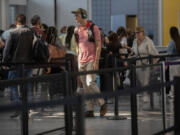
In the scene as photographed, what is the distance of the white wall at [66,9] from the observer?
20.8 metres

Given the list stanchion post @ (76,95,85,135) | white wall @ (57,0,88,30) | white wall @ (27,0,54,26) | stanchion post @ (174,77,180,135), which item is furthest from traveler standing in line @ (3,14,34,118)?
white wall @ (27,0,54,26)

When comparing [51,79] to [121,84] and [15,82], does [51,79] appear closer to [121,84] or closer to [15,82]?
[15,82]

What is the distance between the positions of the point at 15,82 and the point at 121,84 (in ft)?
9.19

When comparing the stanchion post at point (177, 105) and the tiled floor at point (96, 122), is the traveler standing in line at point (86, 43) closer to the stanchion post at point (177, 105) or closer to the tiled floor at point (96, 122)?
the tiled floor at point (96, 122)

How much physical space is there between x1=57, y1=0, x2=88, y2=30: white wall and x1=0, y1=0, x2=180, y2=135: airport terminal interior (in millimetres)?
4502

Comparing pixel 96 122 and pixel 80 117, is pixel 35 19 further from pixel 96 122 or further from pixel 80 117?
pixel 80 117

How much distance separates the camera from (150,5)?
20.6 m

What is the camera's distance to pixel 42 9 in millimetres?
21109

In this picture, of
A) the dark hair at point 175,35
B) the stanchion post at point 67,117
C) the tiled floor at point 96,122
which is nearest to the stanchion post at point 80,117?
the tiled floor at point 96,122

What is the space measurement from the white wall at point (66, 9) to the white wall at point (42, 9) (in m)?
0.27

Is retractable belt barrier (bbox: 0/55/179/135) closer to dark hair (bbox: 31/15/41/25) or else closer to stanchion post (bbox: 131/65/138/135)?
stanchion post (bbox: 131/65/138/135)

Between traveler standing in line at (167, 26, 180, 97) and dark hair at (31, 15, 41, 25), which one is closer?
traveler standing in line at (167, 26, 180, 97)

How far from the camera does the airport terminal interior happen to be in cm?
518

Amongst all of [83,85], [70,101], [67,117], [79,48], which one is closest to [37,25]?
[79,48]
